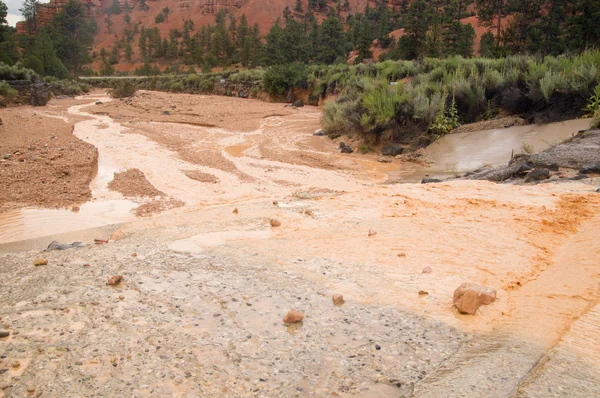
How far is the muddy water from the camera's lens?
10164mm

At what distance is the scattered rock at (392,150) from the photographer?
12500 millimetres

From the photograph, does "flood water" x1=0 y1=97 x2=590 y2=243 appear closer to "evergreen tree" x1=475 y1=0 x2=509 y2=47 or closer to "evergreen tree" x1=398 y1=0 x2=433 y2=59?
"evergreen tree" x1=398 y1=0 x2=433 y2=59

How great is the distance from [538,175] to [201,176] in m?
6.41

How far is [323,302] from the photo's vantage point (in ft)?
11.4

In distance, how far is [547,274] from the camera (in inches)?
156

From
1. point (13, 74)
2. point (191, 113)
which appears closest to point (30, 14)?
point (13, 74)

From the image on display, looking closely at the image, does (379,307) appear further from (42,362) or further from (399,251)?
(42,362)

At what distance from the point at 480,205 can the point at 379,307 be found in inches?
133

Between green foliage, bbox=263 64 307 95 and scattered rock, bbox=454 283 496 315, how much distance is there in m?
26.4

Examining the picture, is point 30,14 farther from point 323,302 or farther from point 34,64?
point 323,302

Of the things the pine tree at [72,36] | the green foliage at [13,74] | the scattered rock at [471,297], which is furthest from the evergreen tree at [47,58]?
the scattered rock at [471,297]

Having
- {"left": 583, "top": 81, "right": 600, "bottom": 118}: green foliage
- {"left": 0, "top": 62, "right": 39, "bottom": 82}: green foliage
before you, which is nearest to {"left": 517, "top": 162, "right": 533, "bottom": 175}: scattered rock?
{"left": 583, "top": 81, "right": 600, "bottom": 118}: green foliage

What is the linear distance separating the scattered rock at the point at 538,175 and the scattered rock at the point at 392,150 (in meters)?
5.15

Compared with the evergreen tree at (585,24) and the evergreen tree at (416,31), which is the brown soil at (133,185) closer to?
the evergreen tree at (585,24)
